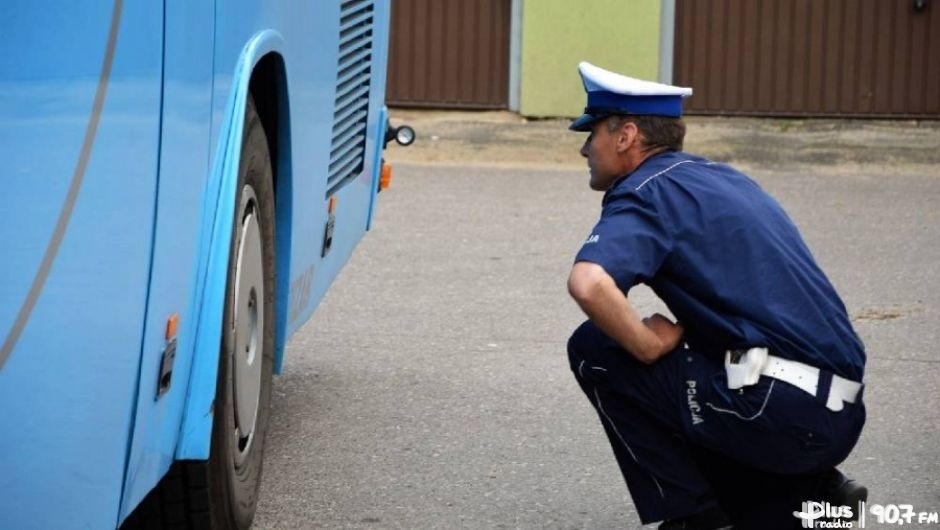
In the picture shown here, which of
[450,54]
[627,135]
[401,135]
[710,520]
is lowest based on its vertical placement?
[710,520]

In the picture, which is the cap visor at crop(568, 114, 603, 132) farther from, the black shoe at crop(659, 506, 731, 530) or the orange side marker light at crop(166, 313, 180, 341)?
the orange side marker light at crop(166, 313, 180, 341)

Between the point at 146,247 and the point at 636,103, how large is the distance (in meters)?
1.46

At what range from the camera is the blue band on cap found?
4.07 meters

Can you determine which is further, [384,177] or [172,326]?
[384,177]

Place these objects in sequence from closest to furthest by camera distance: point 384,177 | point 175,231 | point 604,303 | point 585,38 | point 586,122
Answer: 1. point 175,231
2. point 604,303
3. point 586,122
4. point 384,177
5. point 585,38

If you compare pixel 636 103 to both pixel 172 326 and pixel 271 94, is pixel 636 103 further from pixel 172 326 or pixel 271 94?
pixel 172 326

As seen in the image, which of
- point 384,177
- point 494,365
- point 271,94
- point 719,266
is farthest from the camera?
point 494,365

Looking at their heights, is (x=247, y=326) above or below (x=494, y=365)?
above

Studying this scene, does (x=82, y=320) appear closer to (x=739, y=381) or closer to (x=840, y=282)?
(x=739, y=381)

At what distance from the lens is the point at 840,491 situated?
13.3ft

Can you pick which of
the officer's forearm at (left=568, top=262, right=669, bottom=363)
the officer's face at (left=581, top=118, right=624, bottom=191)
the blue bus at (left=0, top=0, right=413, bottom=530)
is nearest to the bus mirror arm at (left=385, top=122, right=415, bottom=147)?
the blue bus at (left=0, top=0, right=413, bottom=530)

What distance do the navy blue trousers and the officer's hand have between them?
0.03m

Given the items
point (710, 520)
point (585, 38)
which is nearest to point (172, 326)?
point (710, 520)

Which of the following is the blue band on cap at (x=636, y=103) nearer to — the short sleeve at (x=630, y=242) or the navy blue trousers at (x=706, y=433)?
the short sleeve at (x=630, y=242)
